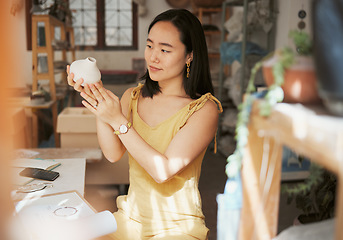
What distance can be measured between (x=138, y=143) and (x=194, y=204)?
326 mm

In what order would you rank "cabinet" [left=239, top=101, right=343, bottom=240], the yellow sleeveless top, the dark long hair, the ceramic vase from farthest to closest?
1. the dark long hair
2. the yellow sleeveless top
3. the ceramic vase
4. "cabinet" [left=239, top=101, right=343, bottom=240]

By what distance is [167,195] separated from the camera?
1.33 metres

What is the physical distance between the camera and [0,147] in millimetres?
505

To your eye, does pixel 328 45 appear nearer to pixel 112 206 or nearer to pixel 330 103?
pixel 330 103

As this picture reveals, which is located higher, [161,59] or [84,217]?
[161,59]

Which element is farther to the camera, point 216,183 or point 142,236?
point 216,183

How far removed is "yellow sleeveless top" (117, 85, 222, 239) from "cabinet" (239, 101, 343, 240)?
0.62 meters

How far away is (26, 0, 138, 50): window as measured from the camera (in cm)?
565

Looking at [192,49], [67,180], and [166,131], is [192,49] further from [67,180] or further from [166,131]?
[67,180]

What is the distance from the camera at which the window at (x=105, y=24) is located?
18.5 feet

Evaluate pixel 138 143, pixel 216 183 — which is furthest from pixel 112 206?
pixel 138 143

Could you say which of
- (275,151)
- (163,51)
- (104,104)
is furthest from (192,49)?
(275,151)

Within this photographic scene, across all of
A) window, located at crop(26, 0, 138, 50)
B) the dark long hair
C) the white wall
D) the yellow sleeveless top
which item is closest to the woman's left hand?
the yellow sleeveless top

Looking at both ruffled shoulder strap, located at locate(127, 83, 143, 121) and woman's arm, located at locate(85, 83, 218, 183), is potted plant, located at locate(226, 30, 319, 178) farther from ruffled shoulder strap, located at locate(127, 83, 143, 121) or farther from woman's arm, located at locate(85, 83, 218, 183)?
ruffled shoulder strap, located at locate(127, 83, 143, 121)
